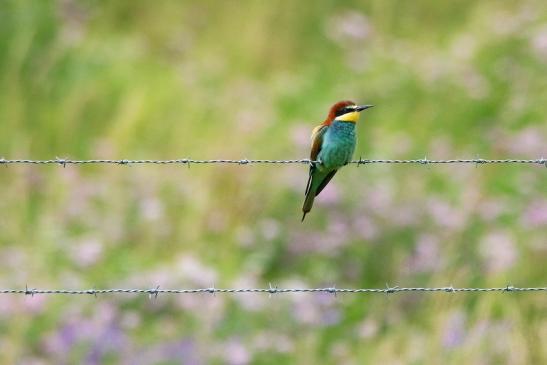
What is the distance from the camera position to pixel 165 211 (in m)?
6.83

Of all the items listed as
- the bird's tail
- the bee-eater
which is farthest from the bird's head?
the bird's tail

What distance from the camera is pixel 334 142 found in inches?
169

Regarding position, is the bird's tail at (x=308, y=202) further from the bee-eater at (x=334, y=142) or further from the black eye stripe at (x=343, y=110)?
the black eye stripe at (x=343, y=110)

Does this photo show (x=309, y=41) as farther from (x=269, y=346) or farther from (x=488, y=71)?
(x=269, y=346)

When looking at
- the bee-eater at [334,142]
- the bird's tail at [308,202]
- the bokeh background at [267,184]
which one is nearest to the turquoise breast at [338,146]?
the bee-eater at [334,142]

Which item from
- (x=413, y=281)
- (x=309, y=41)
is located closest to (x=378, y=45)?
(x=309, y=41)

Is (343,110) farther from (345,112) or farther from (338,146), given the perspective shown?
(338,146)

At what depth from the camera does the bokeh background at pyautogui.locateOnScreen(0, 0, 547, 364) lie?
18.2 ft

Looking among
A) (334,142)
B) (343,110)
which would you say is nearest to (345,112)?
(343,110)

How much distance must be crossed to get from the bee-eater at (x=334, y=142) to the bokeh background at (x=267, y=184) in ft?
3.73

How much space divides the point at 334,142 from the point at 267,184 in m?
2.84

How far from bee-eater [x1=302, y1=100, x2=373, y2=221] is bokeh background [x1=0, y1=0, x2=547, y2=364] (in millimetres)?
1137

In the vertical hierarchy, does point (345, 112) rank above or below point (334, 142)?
above

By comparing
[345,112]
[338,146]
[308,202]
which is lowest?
[308,202]
